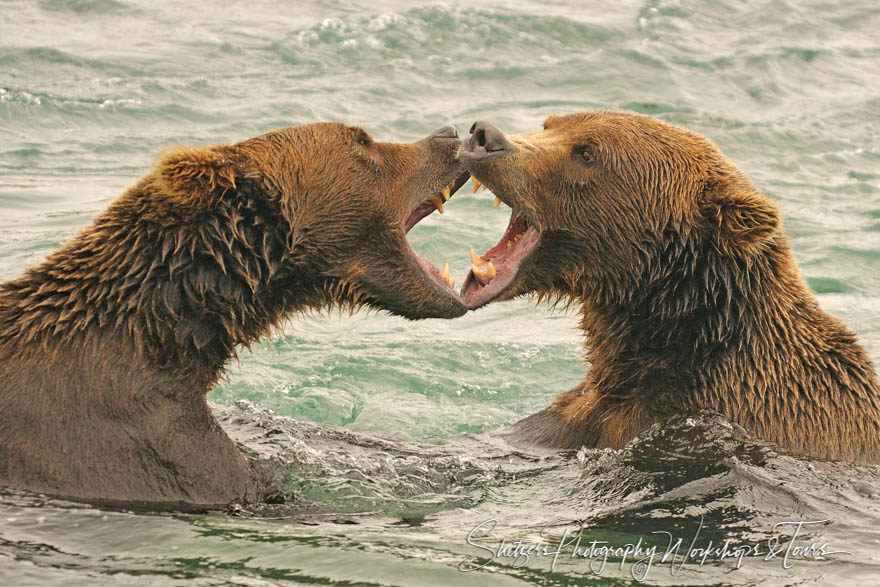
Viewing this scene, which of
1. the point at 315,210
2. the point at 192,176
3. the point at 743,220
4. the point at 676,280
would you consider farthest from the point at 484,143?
the point at 192,176

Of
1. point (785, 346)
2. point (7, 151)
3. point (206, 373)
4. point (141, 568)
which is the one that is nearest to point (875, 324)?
point (785, 346)

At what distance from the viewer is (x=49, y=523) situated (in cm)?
504

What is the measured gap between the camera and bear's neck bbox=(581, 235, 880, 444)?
20.3 ft

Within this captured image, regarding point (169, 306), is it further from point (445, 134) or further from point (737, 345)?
point (737, 345)

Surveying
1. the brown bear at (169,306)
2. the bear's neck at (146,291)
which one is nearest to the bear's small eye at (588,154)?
the brown bear at (169,306)

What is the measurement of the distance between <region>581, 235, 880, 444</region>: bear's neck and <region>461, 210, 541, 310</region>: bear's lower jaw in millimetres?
379

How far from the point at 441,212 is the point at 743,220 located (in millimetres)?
1469

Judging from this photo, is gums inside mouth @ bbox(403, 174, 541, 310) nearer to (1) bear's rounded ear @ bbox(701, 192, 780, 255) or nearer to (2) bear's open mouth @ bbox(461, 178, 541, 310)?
(2) bear's open mouth @ bbox(461, 178, 541, 310)

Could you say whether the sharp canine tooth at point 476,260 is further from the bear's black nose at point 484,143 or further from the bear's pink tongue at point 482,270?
the bear's black nose at point 484,143

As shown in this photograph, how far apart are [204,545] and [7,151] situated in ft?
29.4

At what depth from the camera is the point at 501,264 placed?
634 centimetres

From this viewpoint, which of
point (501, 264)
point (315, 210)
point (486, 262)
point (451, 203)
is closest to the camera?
point (315, 210)

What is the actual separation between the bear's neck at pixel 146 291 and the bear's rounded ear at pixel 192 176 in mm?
111

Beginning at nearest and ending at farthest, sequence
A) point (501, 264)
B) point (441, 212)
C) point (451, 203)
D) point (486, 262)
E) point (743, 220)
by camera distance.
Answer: point (743, 220)
point (441, 212)
point (486, 262)
point (501, 264)
point (451, 203)
